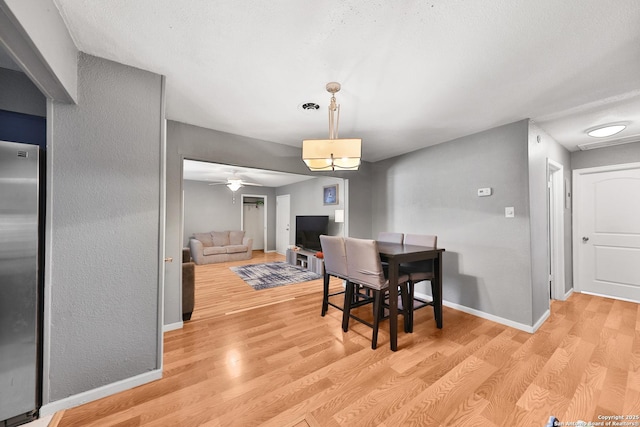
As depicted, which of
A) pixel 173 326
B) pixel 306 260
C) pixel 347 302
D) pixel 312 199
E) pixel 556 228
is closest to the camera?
pixel 347 302

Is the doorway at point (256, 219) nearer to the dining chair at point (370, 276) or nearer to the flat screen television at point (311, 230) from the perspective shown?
the flat screen television at point (311, 230)

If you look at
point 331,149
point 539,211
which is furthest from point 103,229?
point 539,211

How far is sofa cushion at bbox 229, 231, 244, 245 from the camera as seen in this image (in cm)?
700

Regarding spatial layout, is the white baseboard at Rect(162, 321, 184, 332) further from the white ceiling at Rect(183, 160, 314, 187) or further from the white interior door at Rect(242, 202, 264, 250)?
the white interior door at Rect(242, 202, 264, 250)

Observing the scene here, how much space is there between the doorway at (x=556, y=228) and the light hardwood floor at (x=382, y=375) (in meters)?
0.57

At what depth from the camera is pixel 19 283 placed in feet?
4.33

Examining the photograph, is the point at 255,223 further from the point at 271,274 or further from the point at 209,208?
the point at 271,274

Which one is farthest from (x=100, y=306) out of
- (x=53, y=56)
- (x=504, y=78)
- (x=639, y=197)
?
(x=639, y=197)

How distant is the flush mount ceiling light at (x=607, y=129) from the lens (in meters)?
2.53

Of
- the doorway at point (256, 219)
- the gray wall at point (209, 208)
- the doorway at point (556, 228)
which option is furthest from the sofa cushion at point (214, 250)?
the doorway at point (556, 228)

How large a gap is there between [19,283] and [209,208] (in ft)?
20.1

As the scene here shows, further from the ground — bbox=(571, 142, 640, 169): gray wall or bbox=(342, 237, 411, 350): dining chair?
bbox=(571, 142, 640, 169): gray wall

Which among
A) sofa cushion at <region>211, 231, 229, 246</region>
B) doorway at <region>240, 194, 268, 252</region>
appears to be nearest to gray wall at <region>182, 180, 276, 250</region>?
doorway at <region>240, 194, 268, 252</region>

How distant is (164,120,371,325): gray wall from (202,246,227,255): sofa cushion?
3.75m
